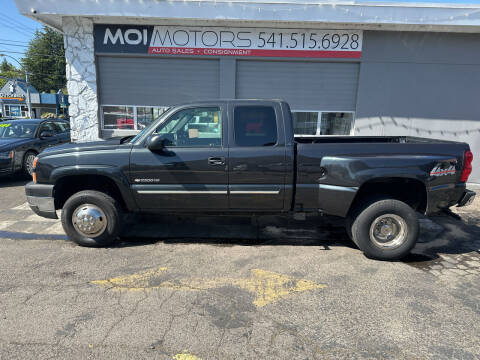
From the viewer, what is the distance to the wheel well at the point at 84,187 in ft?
13.9

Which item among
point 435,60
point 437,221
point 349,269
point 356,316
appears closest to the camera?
point 356,316

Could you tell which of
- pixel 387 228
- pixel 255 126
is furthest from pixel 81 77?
pixel 387 228

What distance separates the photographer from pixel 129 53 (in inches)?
319

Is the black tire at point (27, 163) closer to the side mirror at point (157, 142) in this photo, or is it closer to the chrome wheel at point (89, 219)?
the chrome wheel at point (89, 219)

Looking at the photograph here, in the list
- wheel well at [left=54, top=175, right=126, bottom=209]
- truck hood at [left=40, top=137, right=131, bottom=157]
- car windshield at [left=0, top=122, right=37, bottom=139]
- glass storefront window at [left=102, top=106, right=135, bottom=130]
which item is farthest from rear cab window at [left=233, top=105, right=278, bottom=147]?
car windshield at [left=0, top=122, right=37, bottom=139]

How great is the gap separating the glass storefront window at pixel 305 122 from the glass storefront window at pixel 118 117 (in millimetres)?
4574

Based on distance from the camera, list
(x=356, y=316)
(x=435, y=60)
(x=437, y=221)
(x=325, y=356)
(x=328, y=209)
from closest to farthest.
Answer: (x=325, y=356), (x=356, y=316), (x=328, y=209), (x=437, y=221), (x=435, y=60)

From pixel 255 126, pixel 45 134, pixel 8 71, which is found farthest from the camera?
pixel 8 71

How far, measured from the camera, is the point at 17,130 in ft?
28.8

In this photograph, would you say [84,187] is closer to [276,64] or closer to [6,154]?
[6,154]

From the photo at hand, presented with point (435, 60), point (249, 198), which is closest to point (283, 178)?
point (249, 198)

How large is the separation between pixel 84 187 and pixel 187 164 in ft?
5.32

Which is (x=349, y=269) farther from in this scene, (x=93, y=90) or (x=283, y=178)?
(x=93, y=90)

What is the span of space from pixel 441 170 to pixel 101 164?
4313 mm
